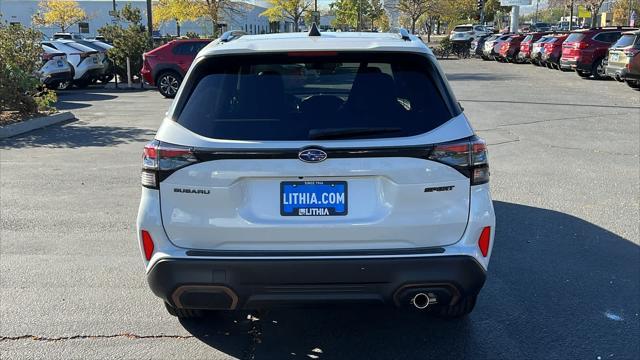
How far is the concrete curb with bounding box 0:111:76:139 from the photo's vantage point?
11.0m

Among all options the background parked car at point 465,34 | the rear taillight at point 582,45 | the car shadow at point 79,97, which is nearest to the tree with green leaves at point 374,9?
the background parked car at point 465,34

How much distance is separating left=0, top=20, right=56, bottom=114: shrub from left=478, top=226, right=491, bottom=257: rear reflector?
1118 centimetres

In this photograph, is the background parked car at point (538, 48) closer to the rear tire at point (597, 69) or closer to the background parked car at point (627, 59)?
the rear tire at point (597, 69)

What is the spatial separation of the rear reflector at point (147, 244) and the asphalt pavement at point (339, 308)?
0.75m

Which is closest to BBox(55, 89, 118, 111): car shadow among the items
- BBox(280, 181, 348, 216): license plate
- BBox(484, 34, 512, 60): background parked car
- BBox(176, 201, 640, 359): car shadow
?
BBox(176, 201, 640, 359): car shadow

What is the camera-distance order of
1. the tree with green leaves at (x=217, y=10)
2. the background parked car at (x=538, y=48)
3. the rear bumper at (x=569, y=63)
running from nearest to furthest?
the rear bumper at (x=569, y=63), the background parked car at (x=538, y=48), the tree with green leaves at (x=217, y=10)

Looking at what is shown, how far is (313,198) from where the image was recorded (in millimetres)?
2998

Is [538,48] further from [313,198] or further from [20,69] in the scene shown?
[313,198]

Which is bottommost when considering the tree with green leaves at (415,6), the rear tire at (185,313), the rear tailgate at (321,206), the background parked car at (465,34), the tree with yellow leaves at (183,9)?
the rear tire at (185,313)

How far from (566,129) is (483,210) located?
9.42 m

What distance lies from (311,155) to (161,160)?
78cm

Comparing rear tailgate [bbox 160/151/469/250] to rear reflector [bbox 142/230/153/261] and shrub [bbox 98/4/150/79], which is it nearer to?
rear reflector [bbox 142/230/153/261]

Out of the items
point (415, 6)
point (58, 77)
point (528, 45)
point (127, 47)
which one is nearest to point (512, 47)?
point (528, 45)

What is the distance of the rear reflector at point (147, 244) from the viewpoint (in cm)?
314
